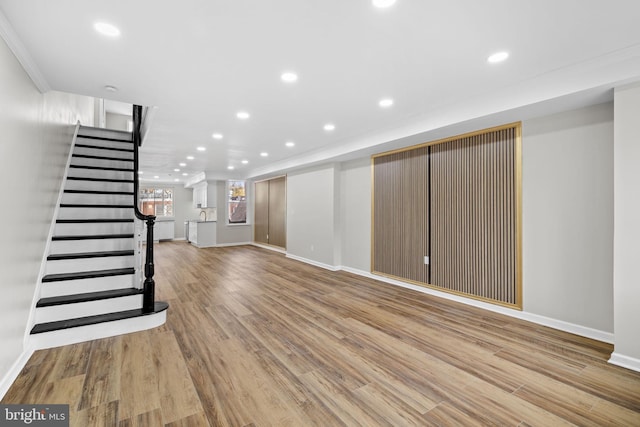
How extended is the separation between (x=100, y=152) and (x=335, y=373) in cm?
517

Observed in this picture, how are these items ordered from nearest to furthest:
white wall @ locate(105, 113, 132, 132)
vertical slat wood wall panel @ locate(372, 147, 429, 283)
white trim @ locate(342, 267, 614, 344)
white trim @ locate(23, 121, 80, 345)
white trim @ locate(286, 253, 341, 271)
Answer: white trim @ locate(23, 121, 80, 345) < white trim @ locate(342, 267, 614, 344) < vertical slat wood wall panel @ locate(372, 147, 429, 283) < white trim @ locate(286, 253, 341, 271) < white wall @ locate(105, 113, 132, 132)

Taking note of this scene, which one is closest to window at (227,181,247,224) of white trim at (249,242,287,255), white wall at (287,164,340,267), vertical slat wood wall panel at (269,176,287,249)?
white trim at (249,242,287,255)

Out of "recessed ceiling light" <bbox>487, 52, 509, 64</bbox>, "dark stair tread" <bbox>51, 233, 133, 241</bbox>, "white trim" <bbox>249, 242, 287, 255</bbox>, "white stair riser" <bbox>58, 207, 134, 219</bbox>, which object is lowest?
"white trim" <bbox>249, 242, 287, 255</bbox>

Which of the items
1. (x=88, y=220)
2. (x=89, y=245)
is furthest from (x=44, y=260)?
(x=88, y=220)

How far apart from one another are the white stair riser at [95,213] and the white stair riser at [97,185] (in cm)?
46

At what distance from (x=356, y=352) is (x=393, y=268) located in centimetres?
264

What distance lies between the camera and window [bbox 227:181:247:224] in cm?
998

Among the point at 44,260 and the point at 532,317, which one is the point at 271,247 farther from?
the point at 532,317

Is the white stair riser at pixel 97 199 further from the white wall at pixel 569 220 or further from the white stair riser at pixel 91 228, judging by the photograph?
the white wall at pixel 569 220

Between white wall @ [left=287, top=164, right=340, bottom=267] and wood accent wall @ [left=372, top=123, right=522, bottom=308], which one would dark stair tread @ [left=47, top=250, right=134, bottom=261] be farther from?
wood accent wall @ [left=372, top=123, right=522, bottom=308]

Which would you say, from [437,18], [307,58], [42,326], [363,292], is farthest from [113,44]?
[363,292]

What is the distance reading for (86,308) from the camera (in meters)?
2.86

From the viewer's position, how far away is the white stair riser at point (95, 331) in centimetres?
253

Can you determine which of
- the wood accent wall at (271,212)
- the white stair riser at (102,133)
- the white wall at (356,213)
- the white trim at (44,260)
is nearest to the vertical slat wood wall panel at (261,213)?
the wood accent wall at (271,212)
